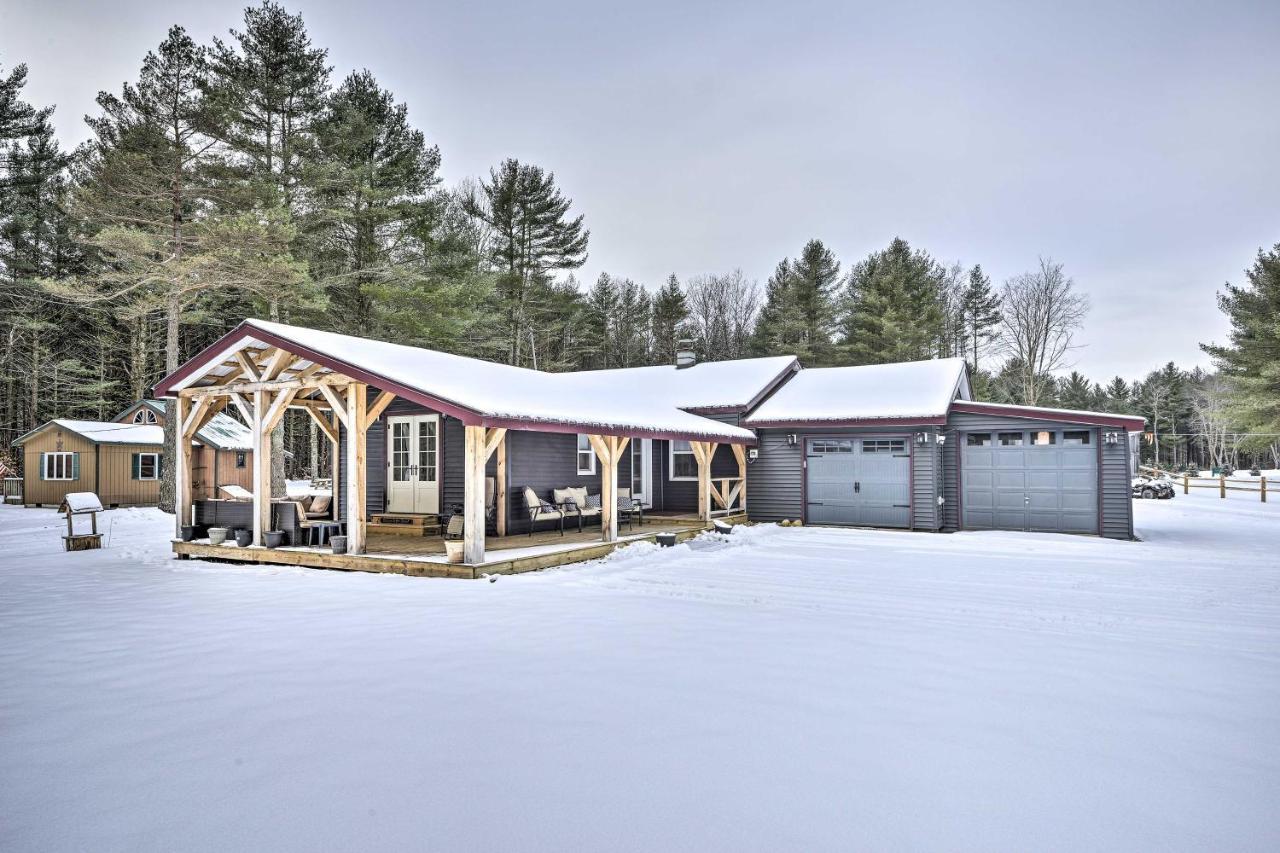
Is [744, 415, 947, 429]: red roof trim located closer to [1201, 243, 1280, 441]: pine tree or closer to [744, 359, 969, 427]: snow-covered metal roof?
[744, 359, 969, 427]: snow-covered metal roof

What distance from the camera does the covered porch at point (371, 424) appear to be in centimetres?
793

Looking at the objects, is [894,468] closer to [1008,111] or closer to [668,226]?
[1008,111]

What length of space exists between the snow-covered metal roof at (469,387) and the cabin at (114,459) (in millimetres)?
12040

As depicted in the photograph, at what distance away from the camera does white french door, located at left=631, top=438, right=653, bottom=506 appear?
1483cm

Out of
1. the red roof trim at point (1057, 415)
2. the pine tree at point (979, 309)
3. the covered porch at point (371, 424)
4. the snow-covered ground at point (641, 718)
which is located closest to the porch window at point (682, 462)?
the covered porch at point (371, 424)

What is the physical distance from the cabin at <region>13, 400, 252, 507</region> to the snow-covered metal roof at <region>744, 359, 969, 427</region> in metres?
15.8

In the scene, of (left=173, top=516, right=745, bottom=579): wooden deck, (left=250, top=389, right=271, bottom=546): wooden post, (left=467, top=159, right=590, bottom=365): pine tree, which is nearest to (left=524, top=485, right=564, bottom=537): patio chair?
(left=173, top=516, right=745, bottom=579): wooden deck

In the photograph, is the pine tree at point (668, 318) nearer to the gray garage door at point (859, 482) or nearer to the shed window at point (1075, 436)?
the gray garage door at point (859, 482)

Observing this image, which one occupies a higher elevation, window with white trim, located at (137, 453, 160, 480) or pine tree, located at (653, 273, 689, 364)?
pine tree, located at (653, 273, 689, 364)

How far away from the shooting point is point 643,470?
1490 cm

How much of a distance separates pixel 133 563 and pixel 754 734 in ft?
32.3

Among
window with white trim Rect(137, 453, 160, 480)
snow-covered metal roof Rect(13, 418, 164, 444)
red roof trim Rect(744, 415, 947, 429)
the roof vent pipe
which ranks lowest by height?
window with white trim Rect(137, 453, 160, 480)

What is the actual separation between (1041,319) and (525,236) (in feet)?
67.5

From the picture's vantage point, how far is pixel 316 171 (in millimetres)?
16453
